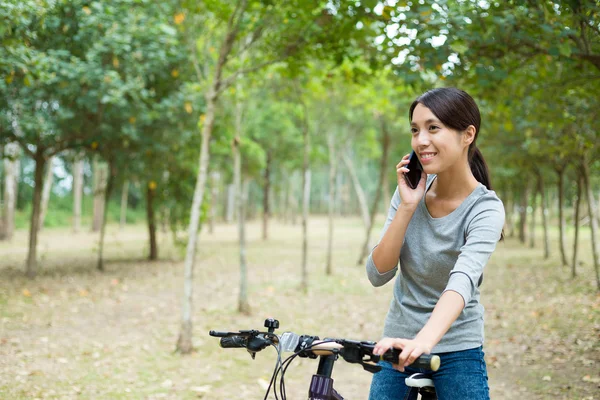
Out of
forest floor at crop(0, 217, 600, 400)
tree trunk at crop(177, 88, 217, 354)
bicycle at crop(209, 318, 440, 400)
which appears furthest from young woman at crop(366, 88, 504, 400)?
tree trunk at crop(177, 88, 217, 354)

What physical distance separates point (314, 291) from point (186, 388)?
7735 millimetres

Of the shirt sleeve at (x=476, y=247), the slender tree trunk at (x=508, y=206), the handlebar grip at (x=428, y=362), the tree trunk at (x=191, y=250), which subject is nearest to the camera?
the handlebar grip at (x=428, y=362)

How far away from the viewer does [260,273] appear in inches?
678

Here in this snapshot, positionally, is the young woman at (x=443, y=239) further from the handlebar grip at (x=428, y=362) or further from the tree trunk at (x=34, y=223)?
the tree trunk at (x=34, y=223)

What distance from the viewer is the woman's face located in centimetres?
210

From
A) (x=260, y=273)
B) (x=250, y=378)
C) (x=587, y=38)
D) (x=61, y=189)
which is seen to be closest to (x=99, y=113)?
(x=260, y=273)

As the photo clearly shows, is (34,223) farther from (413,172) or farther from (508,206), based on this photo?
(508,206)

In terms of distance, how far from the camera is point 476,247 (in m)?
2.03

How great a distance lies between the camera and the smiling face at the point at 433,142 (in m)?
2.10

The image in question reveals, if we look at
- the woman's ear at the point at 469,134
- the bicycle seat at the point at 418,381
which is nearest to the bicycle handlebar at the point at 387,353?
the bicycle seat at the point at 418,381

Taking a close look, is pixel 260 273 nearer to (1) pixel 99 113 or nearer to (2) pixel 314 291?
(2) pixel 314 291

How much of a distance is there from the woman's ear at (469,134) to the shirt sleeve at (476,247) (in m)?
0.23

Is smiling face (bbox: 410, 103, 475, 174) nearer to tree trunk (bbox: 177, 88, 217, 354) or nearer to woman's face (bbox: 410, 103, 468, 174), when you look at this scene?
woman's face (bbox: 410, 103, 468, 174)

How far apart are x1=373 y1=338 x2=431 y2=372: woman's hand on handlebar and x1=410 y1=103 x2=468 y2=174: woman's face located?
681 mm
